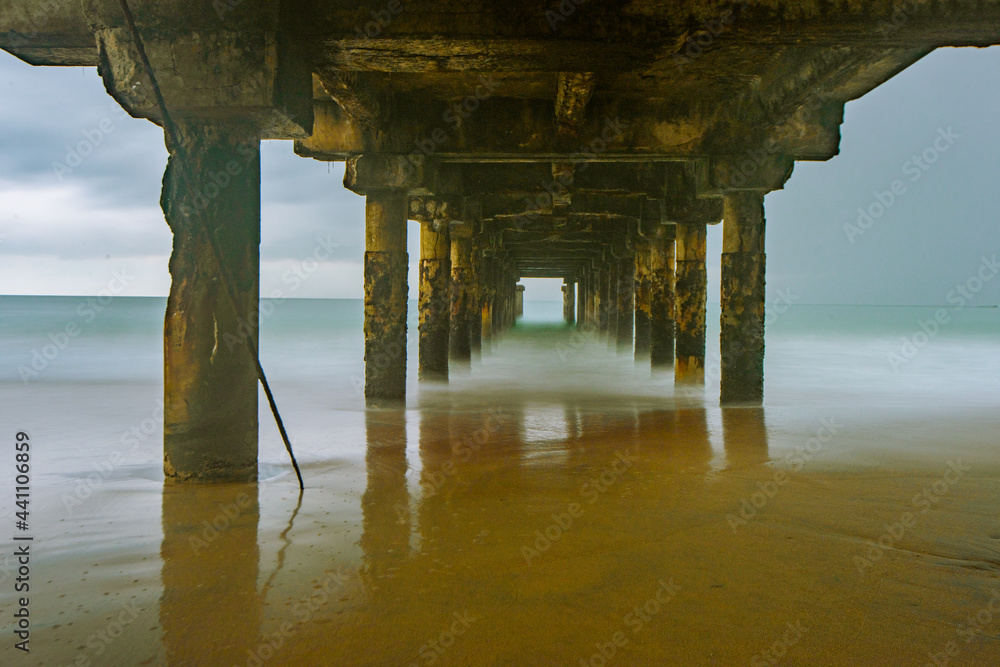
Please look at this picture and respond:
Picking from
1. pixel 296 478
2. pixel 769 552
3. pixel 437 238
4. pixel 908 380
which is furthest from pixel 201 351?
pixel 908 380

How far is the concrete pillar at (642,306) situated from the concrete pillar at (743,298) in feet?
24.1

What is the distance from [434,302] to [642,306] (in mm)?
6472

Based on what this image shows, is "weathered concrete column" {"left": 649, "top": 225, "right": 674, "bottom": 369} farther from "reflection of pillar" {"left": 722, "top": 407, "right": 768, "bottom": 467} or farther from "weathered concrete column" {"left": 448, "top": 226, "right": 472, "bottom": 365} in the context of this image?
"reflection of pillar" {"left": 722, "top": 407, "right": 768, "bottom": 467}

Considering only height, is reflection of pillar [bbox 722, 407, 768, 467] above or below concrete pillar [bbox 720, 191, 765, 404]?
below

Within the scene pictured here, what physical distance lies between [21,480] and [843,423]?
23.1 ft

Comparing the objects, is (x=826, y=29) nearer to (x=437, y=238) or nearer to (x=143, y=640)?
(x=143, y=640)

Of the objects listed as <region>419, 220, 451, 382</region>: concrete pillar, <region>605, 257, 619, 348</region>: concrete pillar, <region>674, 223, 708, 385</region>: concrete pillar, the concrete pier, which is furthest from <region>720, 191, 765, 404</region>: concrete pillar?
<region>605, 257, 619, 348</region>: concrete pillar

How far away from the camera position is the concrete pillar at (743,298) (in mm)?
8625

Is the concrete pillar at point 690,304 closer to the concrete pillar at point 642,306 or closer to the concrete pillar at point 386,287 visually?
the concrete pillar at point 642,306

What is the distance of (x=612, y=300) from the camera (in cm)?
2433

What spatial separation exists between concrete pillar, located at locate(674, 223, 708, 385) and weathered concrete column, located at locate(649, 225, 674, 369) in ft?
6.91

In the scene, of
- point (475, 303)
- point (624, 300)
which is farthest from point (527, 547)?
point (624, 300)

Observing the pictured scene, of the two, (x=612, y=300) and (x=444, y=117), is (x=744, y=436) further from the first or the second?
(x=612, y=300)

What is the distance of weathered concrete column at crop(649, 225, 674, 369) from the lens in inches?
555
